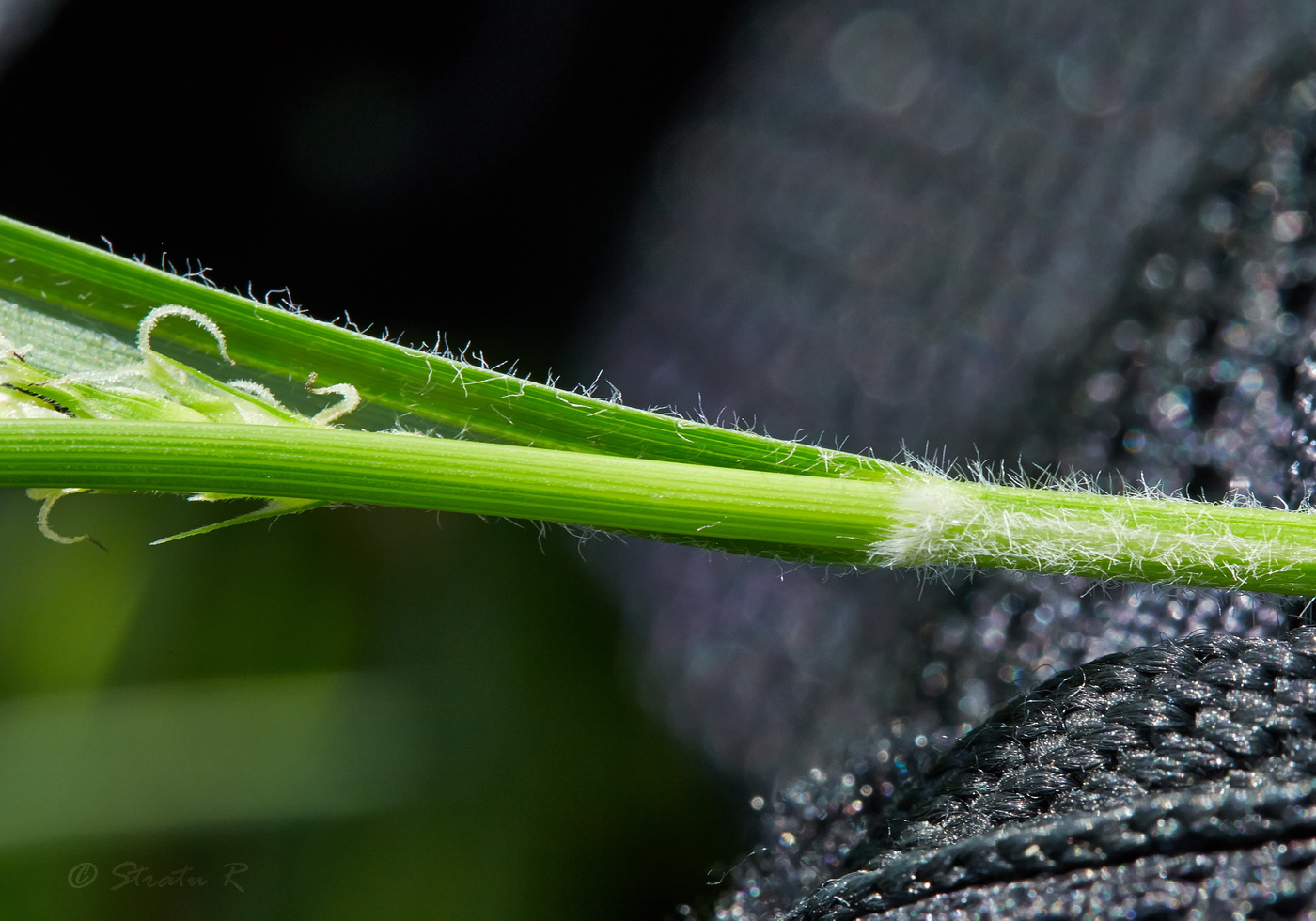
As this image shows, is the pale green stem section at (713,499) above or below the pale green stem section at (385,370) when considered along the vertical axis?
below

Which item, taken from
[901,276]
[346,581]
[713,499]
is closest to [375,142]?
[346,581]

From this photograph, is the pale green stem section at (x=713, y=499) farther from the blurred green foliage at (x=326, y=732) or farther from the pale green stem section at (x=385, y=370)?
the blurred green foliage at (x=326, y=732)

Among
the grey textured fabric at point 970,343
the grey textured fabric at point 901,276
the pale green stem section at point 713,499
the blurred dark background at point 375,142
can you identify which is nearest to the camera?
the pale green stem section at point 713,499

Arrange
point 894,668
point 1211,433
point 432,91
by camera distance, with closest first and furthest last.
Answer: point 1211,433, point 894,668, point 432,91

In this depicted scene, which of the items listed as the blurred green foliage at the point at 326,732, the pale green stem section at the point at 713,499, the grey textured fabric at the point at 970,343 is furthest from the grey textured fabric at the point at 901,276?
the pale green stem section at the point at 713,499

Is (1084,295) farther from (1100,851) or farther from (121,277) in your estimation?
(121,277)

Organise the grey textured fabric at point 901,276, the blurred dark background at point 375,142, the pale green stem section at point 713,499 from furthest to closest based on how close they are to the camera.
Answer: the blurred dark background at point 375,142 → the grey textured fabric at point 901,276 → the pale green stem section at point 713,499

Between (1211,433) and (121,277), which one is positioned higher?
(1211,433)

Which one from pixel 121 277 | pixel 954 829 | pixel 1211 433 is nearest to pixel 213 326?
pixel 121 277
